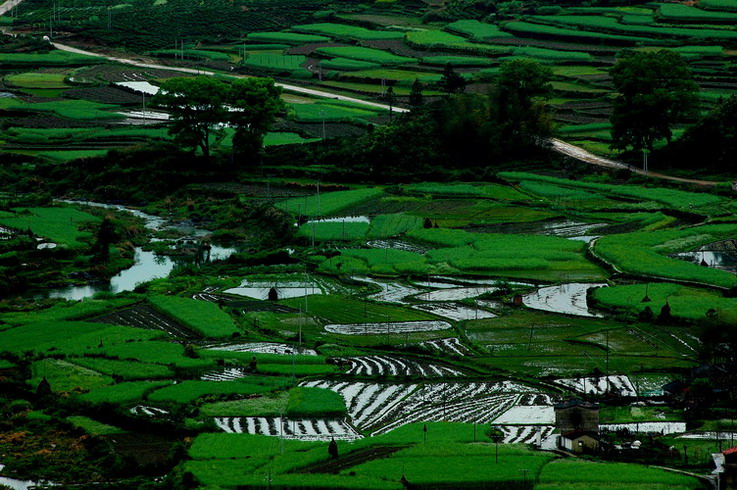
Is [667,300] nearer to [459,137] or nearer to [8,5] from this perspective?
[459,137]

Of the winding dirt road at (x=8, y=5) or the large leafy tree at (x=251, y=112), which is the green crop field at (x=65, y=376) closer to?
the large leafy tree at (x=251, y=112)

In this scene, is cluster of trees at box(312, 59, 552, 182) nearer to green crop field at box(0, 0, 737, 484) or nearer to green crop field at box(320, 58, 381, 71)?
green crop field at box(0, 0, 737, 484)

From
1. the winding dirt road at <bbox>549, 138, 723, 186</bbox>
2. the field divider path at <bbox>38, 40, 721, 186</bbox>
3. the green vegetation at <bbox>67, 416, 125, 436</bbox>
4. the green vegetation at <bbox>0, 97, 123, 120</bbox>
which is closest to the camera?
the green vegetation at <bbox>67, 416, 125, 436</bbox>

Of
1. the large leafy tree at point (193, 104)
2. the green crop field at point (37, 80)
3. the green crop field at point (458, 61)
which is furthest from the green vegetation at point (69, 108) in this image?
the green crop field at point (458, 61)

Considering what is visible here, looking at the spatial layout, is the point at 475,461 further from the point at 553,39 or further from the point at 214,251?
the point at 553,39

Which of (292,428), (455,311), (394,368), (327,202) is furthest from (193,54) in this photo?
(292,428)

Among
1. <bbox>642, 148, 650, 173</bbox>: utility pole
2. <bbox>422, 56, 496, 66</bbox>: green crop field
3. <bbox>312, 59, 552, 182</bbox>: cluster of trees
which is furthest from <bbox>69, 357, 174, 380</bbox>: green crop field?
<bbox>422, 56, 496, 66</bbox>: green crop field

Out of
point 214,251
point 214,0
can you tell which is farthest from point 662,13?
point 214,251
